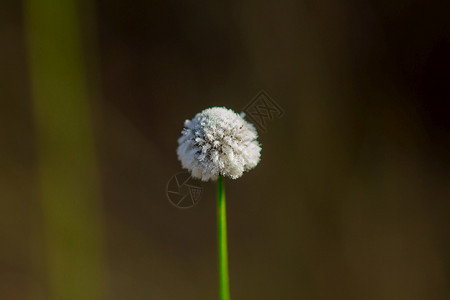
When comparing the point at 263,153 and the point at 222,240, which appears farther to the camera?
the point at 263,153

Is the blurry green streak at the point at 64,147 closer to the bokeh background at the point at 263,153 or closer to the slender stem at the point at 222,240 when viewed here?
the bokeh background at the point at 263,153

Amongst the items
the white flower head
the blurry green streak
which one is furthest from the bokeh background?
the white flower head

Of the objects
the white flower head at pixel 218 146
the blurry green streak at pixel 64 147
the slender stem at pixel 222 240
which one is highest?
the blurry green streak at pixel 64 147

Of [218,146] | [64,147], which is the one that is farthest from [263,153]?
[218,146]

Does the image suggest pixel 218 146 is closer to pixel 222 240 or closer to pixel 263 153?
pixel 222 240

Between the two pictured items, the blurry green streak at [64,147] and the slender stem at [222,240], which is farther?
the blurry green streak at [64,147]

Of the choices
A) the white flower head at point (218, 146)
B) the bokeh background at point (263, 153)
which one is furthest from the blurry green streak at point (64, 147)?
the white flower head at point (218, 146)

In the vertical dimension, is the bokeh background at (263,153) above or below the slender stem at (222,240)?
above
